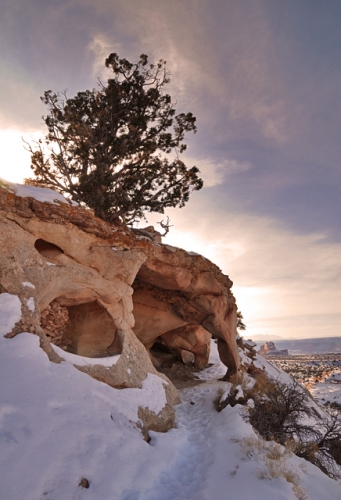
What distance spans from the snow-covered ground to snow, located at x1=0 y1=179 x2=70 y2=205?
8.24 ft

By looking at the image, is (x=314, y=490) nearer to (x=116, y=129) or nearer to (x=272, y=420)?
(x=272, y=420)

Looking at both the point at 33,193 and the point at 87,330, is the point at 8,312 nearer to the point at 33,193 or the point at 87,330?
the point at 33,193

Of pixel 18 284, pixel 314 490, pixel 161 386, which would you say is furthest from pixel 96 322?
pixel 314 490

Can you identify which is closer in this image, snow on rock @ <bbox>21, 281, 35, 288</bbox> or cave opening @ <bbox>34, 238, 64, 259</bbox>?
snow on rock @ <bbox>21, 281, 35, 288</bbox>

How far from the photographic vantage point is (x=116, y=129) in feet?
49.3

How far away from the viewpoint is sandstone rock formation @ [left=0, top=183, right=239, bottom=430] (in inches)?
232

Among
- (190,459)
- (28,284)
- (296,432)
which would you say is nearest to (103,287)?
(28,284)

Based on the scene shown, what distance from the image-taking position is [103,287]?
802cm

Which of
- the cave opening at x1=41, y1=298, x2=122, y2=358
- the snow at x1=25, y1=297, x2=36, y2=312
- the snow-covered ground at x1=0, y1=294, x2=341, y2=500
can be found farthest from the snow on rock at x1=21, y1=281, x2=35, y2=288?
the cave opening at x1=41, y1=298, x2=122, y2=358

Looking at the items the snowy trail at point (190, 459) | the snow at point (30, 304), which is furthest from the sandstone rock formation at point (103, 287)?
the snowy trail at point (190, 459)

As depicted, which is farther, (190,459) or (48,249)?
(48,249)

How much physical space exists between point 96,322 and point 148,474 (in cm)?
682

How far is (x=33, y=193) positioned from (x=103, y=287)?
9.67ft

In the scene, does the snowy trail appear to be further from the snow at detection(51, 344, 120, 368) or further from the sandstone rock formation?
the snow at detection(51, 344, 120, 368)
